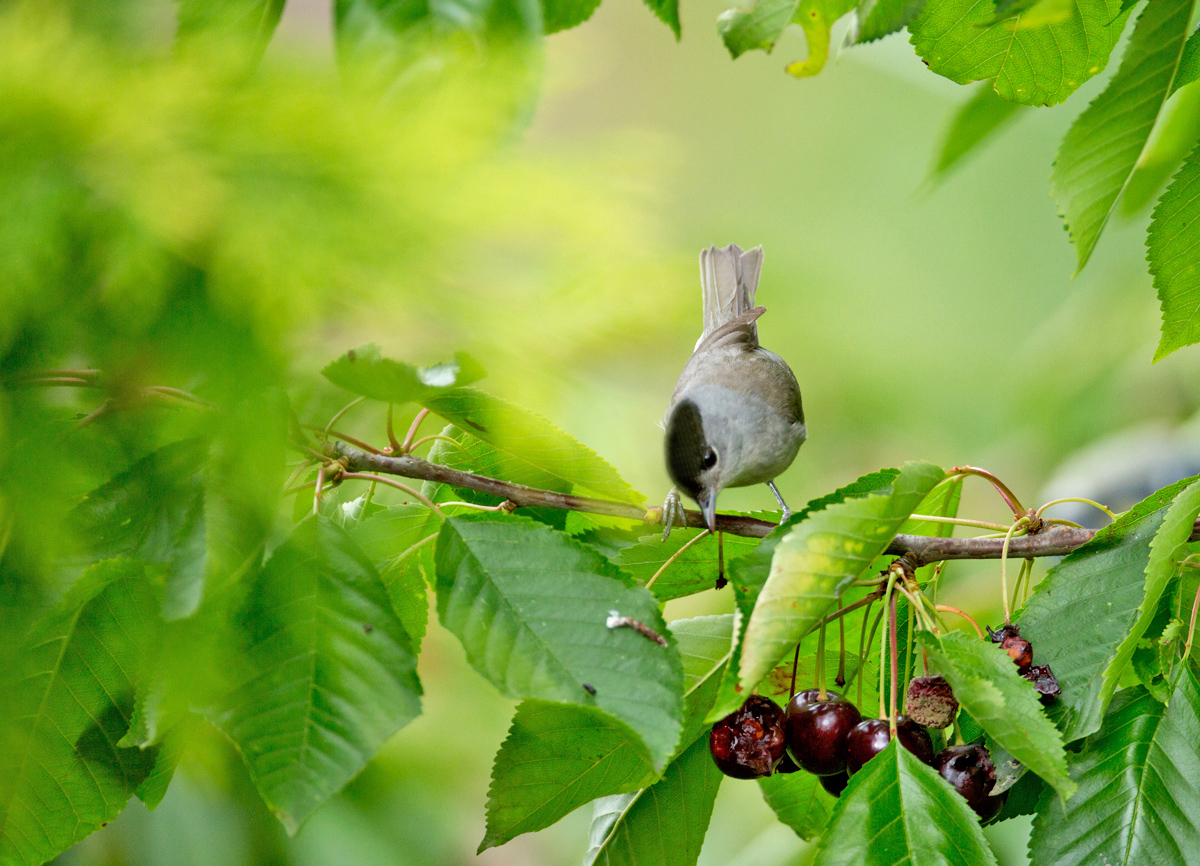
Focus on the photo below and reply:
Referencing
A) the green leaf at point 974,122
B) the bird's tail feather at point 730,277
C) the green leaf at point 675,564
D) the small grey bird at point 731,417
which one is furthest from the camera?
the bird's tail feather at point 730,277

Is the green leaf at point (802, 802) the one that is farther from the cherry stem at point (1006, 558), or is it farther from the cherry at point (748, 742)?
the cherry stem at point (1006, 558)

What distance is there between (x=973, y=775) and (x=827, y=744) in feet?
0.51

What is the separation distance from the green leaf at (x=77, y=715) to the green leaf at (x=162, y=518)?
6 cm

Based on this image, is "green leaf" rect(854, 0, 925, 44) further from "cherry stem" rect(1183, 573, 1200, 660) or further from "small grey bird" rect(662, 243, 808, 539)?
"cherry stem" rect(1183, 573, 1200, 660)

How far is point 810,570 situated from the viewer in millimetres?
864

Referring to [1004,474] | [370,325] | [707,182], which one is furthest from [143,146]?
[707,182]

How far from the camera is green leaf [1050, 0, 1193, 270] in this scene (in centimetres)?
107

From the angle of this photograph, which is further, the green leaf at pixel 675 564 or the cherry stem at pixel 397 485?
the green leaf at pixel 675 564

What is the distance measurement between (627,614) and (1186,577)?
708mm

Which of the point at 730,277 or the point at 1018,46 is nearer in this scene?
the point at 1018,46

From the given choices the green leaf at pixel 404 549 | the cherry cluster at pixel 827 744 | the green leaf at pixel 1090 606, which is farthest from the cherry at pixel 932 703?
the green leaf at pixel 404 549

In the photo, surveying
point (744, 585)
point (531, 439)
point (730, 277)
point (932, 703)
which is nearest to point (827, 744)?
point (932, 703)

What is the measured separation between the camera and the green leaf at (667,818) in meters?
1.11

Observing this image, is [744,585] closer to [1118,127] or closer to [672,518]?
[672,518]
